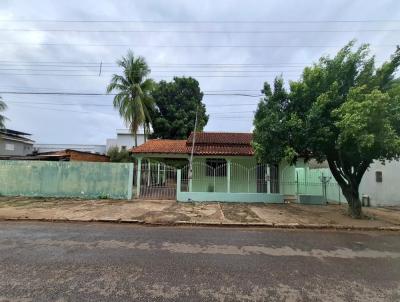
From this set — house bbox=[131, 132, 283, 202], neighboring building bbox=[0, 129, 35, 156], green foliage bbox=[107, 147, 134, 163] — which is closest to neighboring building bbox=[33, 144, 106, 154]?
neighboring building bbox=[0, 129, 35, 156]

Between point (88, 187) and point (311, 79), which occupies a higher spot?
point (311, 79)

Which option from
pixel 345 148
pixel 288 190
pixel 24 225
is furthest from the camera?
pixel 288 190

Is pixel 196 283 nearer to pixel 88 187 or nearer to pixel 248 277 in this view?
pixel 248 277

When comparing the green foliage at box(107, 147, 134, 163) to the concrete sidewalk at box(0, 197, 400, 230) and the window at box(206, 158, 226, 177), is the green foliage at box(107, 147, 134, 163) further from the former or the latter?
the concrete sidewalk at box(0, 197, 400, 230)

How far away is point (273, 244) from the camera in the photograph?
22.6 ft

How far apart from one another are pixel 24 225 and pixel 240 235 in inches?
266

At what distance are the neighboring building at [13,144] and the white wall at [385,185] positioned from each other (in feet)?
100

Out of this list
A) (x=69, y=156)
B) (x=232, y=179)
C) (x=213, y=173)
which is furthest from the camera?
(x=69, y=156)

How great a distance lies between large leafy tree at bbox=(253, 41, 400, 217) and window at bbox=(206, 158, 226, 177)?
535 cm

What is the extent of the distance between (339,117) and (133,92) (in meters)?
17.7

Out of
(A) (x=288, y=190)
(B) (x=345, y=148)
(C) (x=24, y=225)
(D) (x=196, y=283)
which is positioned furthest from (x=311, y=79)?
(C) (x=24, y=225)

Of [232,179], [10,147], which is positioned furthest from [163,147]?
[10,147]

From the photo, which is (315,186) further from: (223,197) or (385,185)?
(223,197)

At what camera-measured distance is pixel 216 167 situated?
1780 centimetres
